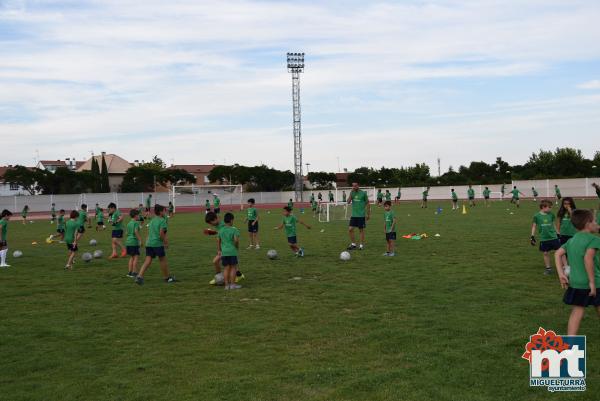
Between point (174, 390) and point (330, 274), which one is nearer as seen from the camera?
point (174, 390)

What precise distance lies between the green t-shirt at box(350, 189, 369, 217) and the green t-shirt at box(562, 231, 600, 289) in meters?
10.6

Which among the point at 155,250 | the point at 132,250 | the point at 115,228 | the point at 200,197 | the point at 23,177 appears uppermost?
the point at 23,177

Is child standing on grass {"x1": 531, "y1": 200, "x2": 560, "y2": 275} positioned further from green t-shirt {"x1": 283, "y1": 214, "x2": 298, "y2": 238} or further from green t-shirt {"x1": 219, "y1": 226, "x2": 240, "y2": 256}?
green t-shirt {"x1": 283, "y1": 214, "x2": 298, "y2": 238}

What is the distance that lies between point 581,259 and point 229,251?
677 centimetres

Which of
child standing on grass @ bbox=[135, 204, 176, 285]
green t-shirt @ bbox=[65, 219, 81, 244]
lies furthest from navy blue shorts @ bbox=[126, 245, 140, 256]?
green t-shirt @ bbox=[65, 219, 81, 244]

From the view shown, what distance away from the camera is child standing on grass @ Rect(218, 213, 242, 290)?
1102 cm

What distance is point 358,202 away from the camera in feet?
55.5

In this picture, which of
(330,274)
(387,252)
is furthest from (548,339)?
(387,252)

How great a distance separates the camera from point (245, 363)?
6445mm

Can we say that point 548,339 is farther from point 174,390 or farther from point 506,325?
point 174,390

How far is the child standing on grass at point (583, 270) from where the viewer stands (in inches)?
242

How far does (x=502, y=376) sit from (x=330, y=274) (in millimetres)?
7194

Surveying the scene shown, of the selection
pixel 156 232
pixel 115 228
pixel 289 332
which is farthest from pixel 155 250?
pixel 115 228

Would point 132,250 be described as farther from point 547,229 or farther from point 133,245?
point 547,229
